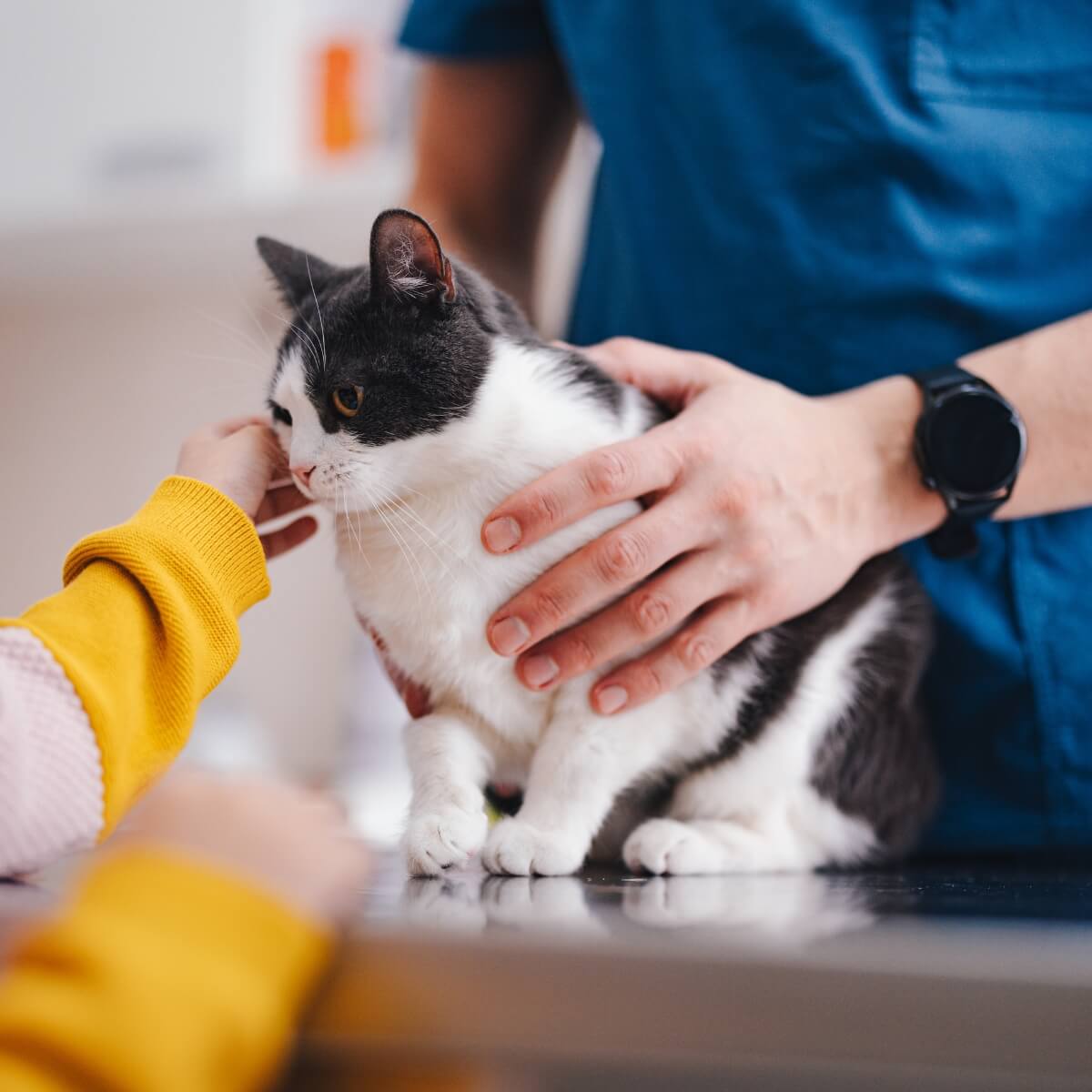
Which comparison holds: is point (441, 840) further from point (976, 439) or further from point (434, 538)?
point (976, 439)

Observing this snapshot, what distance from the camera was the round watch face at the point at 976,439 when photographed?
0.83 m

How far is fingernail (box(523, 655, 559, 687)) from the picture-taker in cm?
77

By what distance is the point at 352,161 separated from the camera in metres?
1.99

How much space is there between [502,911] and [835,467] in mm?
461

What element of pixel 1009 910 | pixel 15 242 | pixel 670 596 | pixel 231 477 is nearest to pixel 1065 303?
pixel 670 596

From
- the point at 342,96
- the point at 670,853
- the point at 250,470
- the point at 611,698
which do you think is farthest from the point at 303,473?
→ the point at 342,96

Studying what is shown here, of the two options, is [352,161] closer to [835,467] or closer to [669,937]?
[835,467]

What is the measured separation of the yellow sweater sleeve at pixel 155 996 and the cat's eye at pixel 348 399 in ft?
1.32

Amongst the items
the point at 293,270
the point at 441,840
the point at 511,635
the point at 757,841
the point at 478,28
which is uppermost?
the point at 478,28

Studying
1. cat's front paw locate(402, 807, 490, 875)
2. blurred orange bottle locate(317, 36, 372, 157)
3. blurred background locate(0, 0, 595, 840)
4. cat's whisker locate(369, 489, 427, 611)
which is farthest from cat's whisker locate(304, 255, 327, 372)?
blurred orange bottle locate(317, 36, 372, 157)

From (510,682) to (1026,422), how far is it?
47cm

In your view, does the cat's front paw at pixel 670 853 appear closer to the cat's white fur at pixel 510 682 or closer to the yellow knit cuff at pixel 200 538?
the cat's white fur at pixel 510 682

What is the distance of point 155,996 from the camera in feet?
1.37

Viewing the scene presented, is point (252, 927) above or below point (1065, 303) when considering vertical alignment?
below
